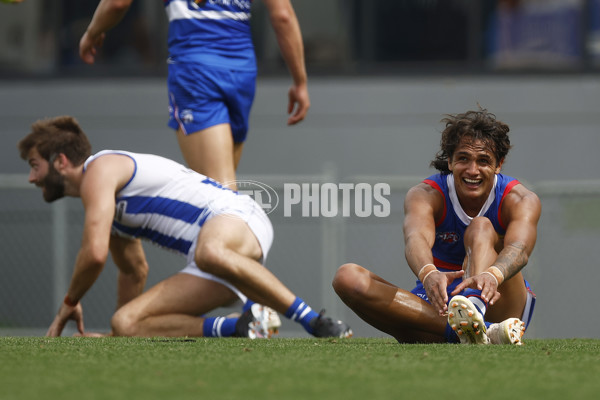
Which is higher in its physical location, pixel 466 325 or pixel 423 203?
pixel 423 203

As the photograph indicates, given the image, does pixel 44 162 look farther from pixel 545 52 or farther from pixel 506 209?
pixel 545 52

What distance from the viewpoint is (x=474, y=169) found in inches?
159

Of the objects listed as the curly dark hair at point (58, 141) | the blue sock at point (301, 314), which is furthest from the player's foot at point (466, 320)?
the curly dark hair at point (58, 141)

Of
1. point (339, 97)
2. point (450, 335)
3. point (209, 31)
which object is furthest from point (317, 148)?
point (450, 335)

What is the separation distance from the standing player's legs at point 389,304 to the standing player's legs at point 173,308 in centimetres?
106

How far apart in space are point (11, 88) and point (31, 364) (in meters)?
6.15

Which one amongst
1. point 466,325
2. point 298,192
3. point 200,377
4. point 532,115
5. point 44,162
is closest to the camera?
point 200,377

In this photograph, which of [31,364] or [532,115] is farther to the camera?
[532,115]

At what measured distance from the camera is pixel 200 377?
2.71 m

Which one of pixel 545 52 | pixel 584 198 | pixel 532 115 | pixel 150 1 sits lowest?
pixel 584 198

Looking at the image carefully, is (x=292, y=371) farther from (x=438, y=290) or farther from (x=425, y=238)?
(x=425, y=238)

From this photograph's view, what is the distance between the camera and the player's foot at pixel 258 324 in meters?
4.66

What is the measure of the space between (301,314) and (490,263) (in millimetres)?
1102

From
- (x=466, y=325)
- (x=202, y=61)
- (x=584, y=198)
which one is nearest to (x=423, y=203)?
(x=466, y=325)
